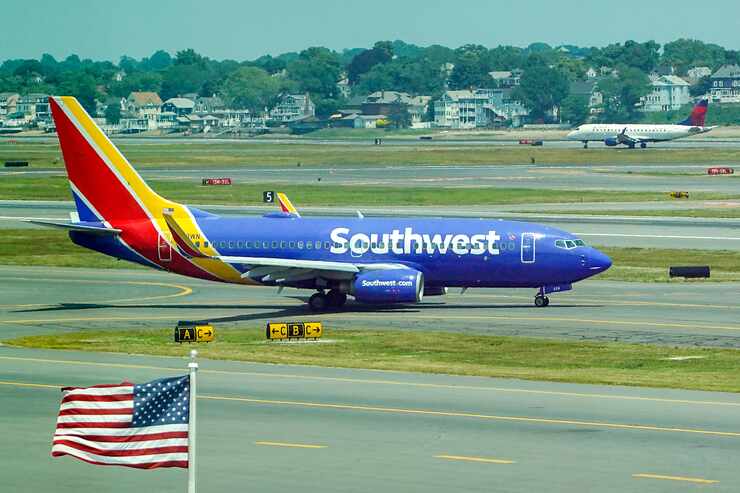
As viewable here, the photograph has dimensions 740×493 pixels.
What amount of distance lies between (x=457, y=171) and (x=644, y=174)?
23643 mm

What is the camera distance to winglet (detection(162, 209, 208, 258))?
65688mm

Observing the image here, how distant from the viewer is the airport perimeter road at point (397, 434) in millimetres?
32125

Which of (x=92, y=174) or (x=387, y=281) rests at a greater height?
(x=92, y=174)

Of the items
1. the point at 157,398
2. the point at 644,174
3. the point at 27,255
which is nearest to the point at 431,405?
the point at 157,398

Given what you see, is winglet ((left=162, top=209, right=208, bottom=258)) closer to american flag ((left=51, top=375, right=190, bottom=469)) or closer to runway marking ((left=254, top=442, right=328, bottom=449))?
runway marking ((left=254, top=442, right=328, bottom=449))

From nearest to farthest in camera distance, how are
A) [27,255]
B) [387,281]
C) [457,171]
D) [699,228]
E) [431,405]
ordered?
[431,405], [387,281], [27,255], [699,228], [457,171]

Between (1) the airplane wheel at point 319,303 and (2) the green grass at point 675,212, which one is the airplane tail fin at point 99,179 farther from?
(2) the green grass at point 675,212

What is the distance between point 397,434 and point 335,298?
96.6 ft

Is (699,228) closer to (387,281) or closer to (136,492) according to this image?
(387,281)

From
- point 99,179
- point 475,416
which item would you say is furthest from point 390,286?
point 475,416

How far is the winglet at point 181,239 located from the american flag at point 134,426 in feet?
139

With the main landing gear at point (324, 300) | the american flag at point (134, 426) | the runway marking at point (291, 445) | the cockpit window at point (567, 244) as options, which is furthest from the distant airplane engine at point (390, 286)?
the american flag at point (134, 426)

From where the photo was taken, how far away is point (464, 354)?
52719 millimetres

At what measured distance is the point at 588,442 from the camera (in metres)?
36.2
